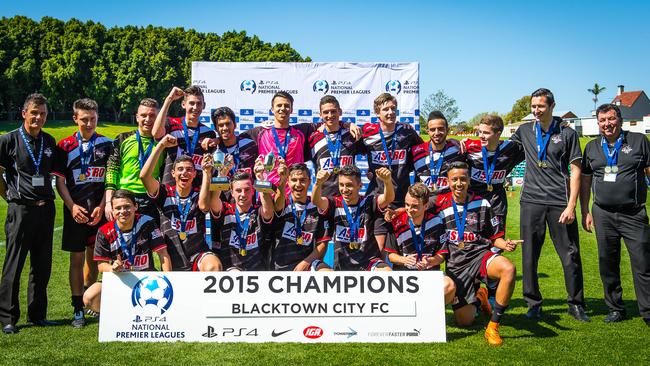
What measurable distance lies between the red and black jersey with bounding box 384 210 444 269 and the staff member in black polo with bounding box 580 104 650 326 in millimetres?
1727

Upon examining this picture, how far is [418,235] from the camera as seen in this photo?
15.5 ft

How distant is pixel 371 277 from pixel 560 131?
8.54 feet

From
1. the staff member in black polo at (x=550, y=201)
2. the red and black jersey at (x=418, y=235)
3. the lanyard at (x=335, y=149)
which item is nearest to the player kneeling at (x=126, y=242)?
the lanyard at (x=335, y=149)

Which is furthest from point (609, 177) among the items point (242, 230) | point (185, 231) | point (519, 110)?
point (519, 110)

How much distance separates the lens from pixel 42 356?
392cm

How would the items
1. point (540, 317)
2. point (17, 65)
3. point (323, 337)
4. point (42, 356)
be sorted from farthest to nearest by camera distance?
point (17, 65) < point (540, 317) < point (323, 337) < point (42, 356)

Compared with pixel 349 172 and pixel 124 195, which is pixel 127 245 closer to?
pixel 124 195

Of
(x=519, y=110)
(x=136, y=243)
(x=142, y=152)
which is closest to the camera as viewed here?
(x=136, y=243)

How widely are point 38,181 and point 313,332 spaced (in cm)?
294

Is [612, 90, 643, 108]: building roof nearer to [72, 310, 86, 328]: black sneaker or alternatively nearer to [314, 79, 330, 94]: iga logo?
[314, 79, 330, 94]: iga logo

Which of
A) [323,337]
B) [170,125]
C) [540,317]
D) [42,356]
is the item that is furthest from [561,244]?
[42,356]

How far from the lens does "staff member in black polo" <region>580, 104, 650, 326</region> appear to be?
16.1 ft

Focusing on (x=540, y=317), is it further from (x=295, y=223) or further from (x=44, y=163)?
(x=44, y=163)

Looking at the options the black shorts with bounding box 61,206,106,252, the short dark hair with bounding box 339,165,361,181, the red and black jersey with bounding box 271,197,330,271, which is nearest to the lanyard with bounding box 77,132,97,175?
the black shorts with bounding box 61,206,106,252
